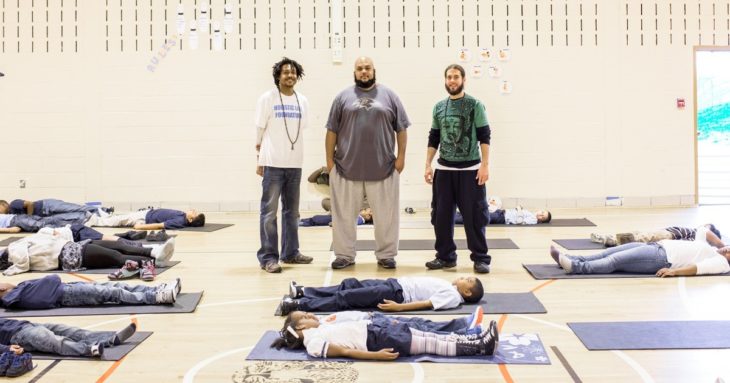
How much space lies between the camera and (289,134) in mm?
5352

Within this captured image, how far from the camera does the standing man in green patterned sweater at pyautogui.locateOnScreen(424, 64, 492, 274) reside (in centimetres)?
503

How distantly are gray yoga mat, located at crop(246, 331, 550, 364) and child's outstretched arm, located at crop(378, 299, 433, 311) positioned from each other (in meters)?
0.68

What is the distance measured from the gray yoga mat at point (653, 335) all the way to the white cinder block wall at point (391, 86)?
20.8ft

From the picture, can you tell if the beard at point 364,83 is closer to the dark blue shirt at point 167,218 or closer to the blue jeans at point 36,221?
the dark blue shirt at point 167,218

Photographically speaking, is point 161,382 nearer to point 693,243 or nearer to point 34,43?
point 693,243

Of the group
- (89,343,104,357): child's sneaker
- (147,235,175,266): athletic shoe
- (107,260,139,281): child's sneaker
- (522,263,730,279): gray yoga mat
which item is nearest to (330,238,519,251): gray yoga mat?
(522,263,730,279): gray yoga mat

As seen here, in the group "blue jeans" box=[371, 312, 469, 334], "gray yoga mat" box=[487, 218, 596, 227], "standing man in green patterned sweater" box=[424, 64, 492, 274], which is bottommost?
"blue jeans" box=[371, 312, 469, 334]

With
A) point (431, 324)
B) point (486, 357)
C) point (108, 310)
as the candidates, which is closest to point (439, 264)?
point (431, 324)

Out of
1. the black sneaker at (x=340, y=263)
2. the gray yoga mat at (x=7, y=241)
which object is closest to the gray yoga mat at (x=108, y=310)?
the black sneaker at (x=340, y=263)

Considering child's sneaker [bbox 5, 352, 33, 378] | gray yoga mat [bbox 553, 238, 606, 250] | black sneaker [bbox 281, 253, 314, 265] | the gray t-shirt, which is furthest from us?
gray yoga mat [bbox 553, 238, 606, 250]

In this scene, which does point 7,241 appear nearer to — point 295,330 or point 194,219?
point 194,219

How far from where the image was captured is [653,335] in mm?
3350

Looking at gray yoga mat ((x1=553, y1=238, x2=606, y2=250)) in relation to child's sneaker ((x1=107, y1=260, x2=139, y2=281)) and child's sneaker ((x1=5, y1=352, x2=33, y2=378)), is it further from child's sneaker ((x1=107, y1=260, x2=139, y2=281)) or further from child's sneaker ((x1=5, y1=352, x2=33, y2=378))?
child's sneaker ((x1=5, y1=352, x2=33, y2=378))

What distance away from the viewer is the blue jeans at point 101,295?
13.5 ft
